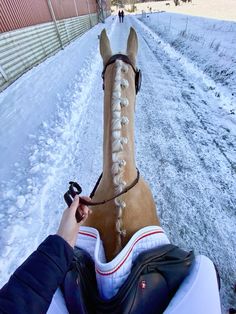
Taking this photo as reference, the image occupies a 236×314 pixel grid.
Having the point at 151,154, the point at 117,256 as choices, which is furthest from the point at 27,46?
the point at 117,256

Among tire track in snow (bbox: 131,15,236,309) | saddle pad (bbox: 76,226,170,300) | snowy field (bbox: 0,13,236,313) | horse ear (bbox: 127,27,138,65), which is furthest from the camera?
snowy field (bbox: 0,13,236,313)

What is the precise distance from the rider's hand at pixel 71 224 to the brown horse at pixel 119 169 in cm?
28

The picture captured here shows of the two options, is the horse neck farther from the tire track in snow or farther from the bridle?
the tire track in snow

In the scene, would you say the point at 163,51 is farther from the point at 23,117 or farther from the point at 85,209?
the point at 85,209

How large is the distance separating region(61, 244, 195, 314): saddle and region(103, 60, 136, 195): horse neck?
0.44 metres

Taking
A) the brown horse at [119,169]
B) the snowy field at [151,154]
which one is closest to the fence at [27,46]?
the snowy field at [151,154]

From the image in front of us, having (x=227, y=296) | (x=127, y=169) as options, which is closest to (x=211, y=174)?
(x=227, y=296)

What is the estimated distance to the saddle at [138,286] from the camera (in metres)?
1.02

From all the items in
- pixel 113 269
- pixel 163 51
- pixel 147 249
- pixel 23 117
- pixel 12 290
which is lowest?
pixel 163 51

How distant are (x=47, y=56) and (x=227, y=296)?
33.8 feet

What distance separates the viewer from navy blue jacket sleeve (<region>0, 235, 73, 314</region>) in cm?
67

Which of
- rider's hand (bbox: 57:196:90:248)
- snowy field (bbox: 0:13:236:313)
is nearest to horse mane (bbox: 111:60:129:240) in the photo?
rider's hand (bbox: 57:196:90:248)

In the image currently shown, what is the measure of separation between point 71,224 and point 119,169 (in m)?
0.46

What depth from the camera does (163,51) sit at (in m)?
9.13
